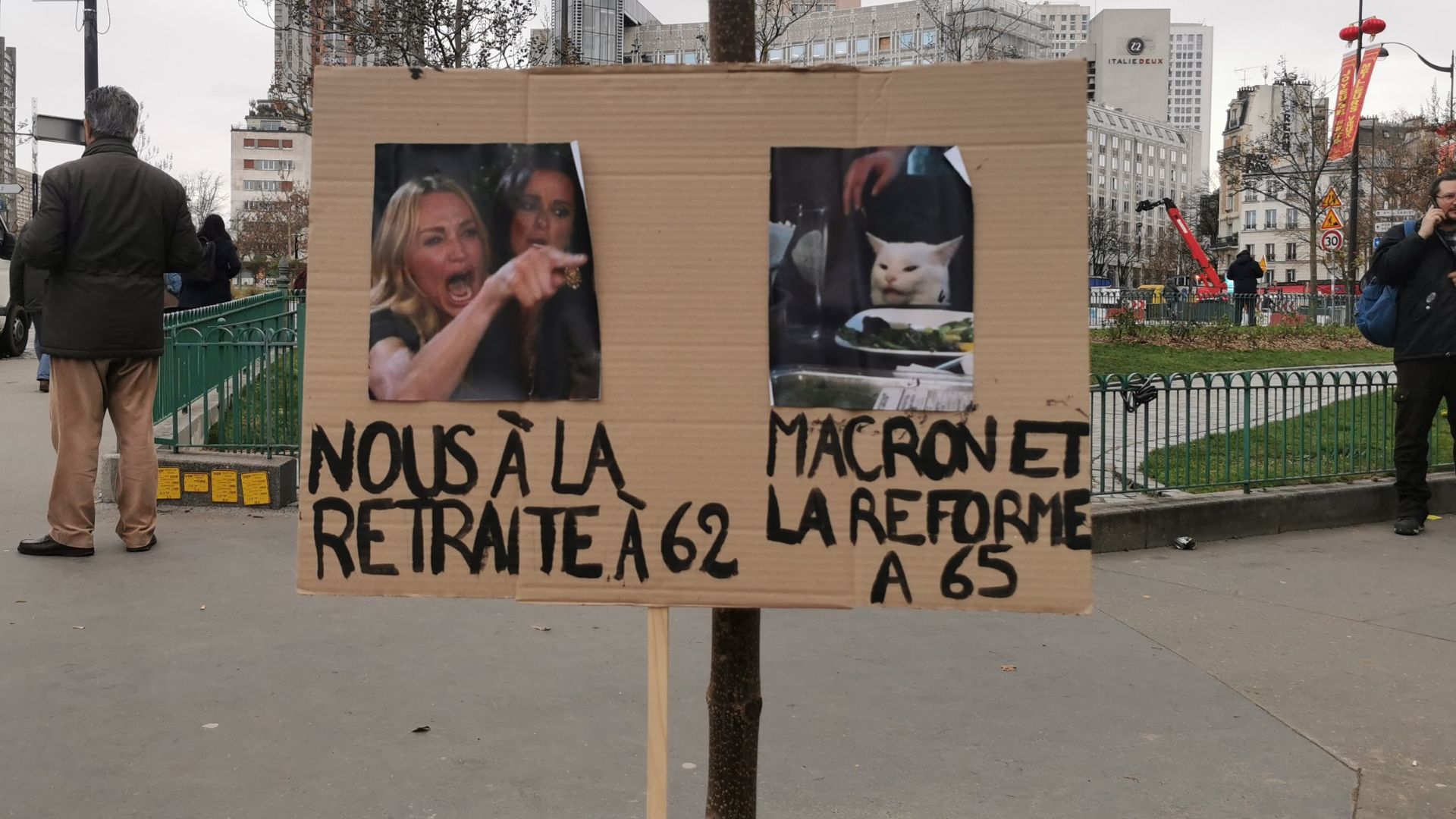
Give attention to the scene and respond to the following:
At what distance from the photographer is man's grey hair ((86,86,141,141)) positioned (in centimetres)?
667

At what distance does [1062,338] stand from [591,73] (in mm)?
961

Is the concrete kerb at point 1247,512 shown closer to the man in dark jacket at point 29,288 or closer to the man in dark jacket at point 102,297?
the man in dark jacket at point 102,297

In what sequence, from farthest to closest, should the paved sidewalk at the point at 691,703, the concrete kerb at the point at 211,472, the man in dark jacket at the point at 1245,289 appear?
the man in dark jacket at the point at 1245,289 < the concrete kerb at the point at 211,472 < the paved sidewalk at the point at 691,703

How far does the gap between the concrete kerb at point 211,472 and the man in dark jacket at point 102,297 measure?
4.16 feet

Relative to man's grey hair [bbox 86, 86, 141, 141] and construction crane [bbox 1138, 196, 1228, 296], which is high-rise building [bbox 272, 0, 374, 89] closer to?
man's grey hair [bbox 86, 86, 141, 141]

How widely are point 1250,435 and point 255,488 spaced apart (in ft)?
19.6

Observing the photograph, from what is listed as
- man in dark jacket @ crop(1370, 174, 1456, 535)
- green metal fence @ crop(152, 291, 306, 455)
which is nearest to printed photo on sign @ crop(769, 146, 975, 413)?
man in dark jacket @ crop(1370, 174, 1456, 535)

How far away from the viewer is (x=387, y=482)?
259cm

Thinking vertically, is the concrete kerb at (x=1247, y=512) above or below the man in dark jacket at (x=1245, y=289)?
below

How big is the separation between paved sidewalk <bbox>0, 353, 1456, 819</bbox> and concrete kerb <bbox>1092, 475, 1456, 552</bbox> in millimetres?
750

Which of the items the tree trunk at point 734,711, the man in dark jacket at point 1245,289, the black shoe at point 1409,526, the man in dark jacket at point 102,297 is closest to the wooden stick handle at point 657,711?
the tree trunk at point 734,711

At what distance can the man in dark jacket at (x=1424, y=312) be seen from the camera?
768 cm

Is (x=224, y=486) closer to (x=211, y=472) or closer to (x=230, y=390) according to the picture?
(x=211, y=472)

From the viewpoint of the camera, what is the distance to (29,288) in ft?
39.8
